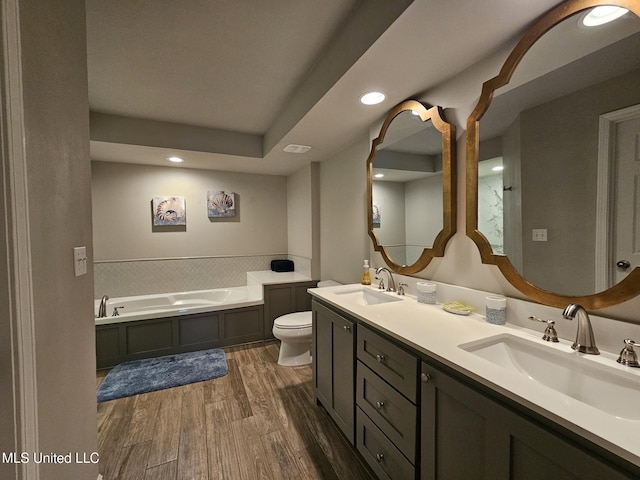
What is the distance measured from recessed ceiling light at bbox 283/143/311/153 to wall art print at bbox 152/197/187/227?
1845 mm

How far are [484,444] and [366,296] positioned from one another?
1276 millimetres

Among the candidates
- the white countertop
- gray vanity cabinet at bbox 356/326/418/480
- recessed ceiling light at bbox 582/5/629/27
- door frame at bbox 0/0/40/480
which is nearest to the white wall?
the white countertop

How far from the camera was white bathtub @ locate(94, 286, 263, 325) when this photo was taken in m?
2.85

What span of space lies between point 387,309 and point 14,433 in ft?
4.80

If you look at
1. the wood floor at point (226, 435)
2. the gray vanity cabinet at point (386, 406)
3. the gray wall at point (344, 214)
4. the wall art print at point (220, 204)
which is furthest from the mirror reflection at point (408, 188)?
the wall art print at point (220, 204)

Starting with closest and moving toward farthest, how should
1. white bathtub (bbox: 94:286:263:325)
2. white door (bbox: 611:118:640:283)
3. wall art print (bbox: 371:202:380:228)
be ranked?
white door (bbox: 611:118:640:283) < wall art print (bbox: 371:202:380:228) < white bathtub (bbox: 94:286:263:325)

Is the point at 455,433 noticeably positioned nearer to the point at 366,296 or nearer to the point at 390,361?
the point at 390,361

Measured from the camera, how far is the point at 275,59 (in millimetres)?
1771

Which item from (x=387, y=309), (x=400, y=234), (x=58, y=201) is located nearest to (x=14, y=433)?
(x=58, y=201)

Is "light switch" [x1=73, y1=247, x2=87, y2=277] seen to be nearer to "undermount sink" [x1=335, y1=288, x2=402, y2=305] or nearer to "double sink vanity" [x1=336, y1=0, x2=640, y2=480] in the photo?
"double sink vanity" [x1=336, y1=0, x2=640, y2=480]

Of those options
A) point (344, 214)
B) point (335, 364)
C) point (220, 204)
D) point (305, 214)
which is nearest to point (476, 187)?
point (335, 364)

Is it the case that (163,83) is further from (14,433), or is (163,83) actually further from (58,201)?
(14,433)

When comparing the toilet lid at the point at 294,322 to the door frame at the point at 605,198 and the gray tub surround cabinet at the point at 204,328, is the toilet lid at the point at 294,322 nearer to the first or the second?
the gray tub surround cabinet at the point at 204,328

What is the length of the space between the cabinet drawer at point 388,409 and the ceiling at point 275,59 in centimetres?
163
